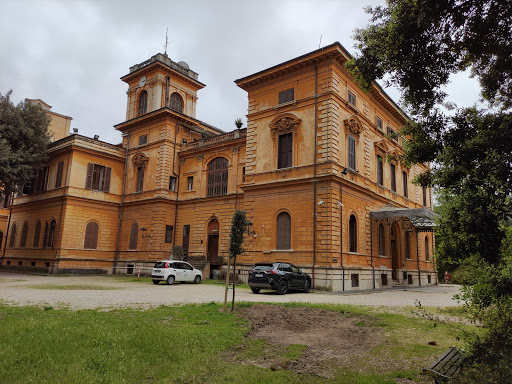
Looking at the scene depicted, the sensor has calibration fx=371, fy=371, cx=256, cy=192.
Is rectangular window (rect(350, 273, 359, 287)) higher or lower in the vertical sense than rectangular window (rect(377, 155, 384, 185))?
lower

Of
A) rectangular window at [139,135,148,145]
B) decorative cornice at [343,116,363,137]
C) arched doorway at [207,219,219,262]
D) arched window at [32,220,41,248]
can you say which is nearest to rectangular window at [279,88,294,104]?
decorative cornice at [343,116,363,137]

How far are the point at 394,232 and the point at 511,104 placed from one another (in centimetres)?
2449

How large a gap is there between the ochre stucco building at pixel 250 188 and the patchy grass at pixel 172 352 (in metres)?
13.1

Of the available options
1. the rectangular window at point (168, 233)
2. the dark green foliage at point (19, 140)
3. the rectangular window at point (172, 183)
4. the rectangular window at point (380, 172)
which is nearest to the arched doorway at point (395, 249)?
the rectangular window at point (380, 172)

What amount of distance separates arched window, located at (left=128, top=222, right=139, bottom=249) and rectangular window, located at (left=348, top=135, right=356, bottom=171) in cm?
1934

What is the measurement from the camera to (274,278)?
16.7m

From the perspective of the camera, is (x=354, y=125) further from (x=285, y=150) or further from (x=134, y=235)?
(x=134, y=235)

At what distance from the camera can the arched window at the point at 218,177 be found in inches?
1172

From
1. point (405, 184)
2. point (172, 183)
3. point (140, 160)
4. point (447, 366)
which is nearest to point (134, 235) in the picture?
point (172, 183)

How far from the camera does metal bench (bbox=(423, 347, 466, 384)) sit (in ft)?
13.8

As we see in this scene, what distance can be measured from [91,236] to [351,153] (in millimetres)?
22919

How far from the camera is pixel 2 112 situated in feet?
91.9

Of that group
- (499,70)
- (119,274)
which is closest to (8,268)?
(119,274)

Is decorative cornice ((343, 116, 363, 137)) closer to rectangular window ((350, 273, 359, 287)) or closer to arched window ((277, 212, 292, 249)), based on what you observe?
arched window ((277, 212, 292, 249))
